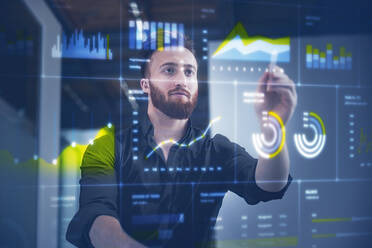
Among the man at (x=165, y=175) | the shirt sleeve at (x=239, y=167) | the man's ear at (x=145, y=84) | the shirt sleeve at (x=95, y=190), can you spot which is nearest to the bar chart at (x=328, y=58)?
the man at (x=165, y=175)

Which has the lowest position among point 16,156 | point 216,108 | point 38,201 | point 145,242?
point 145,242

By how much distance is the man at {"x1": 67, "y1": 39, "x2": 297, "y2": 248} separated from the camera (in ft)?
2.88

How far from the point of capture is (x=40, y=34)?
0.86 metres

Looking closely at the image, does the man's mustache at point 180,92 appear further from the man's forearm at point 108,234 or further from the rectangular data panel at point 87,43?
the man's forearm at point 108,234

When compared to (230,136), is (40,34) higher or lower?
higher

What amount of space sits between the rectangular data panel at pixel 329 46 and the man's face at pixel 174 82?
306 millimetres

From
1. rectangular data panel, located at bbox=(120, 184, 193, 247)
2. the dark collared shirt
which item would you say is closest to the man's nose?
the dark collared shirt

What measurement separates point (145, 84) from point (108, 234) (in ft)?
1.21

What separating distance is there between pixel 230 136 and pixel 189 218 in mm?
229

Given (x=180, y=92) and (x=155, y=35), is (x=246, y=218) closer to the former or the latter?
(x=180, y=92)

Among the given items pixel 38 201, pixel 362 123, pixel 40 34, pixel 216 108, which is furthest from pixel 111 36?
pixel 362 123

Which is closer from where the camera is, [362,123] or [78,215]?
[78,215]

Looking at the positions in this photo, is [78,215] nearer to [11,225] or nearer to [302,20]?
[11,225]

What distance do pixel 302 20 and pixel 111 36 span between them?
20.0 inches
